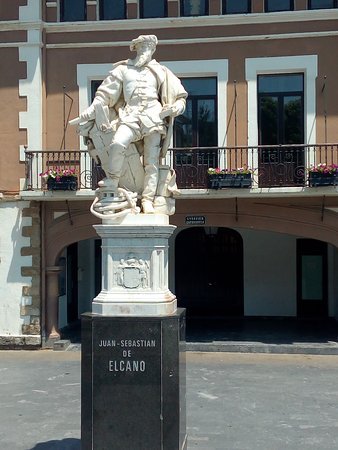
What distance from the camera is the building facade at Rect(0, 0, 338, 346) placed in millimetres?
Answer: 13141

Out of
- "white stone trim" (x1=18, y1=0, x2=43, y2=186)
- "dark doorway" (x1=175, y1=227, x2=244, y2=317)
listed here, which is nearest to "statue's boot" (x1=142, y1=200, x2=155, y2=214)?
"white stone trim" (x1=18, y1=0, x2=43, y2=186)

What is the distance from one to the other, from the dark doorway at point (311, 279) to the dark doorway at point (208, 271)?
1.71 meters

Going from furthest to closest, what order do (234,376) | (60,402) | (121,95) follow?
(234,376) → (60,402) → (121,95)

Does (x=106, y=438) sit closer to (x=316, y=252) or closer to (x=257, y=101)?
(x=257, y=101)

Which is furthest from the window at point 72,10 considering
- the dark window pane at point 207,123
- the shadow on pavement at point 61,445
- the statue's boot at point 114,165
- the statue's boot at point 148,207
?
the shadow on pavement at point 61,445

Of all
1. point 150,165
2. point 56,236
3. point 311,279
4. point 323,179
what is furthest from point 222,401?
point 311,279

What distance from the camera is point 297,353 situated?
13062 mm

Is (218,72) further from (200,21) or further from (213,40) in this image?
(200,21)

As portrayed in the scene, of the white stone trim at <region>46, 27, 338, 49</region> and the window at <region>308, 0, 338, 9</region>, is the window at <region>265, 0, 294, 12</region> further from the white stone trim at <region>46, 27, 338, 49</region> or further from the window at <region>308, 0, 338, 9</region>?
the white stone trim at <region>46, 27, 338, 49</region>

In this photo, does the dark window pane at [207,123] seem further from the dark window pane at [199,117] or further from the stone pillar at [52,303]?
the stone pillar at [52,303]

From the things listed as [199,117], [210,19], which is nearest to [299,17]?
[210,19]

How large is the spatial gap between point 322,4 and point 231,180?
433cm

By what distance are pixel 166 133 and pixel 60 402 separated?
4691 millimetres

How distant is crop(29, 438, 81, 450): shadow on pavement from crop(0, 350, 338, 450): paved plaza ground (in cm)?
1
